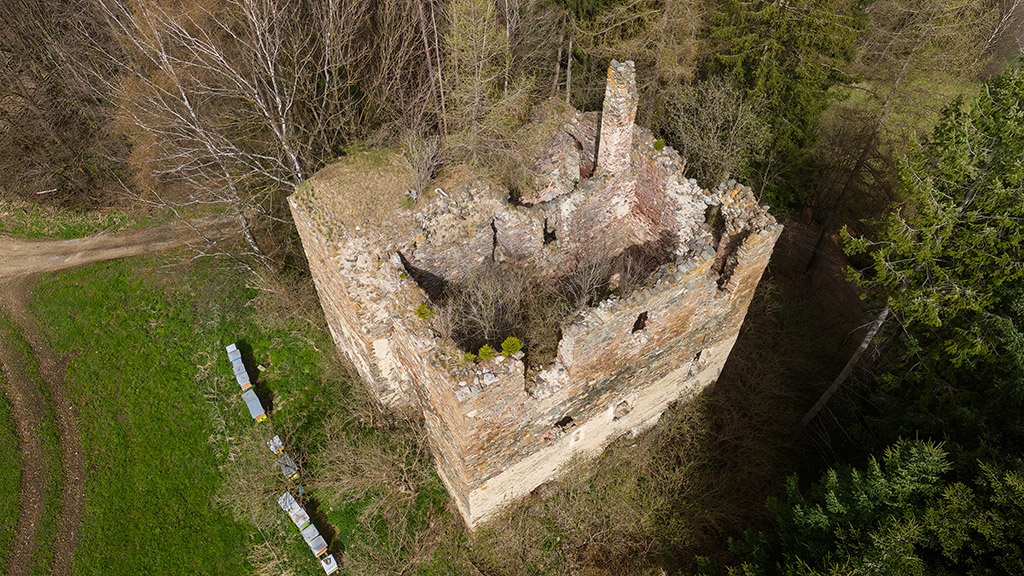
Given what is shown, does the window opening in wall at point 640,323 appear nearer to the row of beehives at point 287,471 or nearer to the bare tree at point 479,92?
the bare tree at point 479,92

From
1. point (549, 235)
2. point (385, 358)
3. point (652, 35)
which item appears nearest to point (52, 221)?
point (385, 358)

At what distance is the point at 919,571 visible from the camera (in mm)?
8727

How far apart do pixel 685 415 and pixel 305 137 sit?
48.1ft

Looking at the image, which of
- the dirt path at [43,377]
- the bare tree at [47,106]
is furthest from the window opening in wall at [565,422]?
the bare tree at [47,106]

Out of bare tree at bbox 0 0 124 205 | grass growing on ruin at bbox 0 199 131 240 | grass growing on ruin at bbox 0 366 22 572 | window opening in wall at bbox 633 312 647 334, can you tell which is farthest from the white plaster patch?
bare tree at bbox 0 0 124 205

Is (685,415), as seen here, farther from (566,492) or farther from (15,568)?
(15,568)

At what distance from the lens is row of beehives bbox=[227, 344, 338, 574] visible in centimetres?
1324

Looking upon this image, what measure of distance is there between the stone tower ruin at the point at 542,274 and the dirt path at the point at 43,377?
7.92 metres

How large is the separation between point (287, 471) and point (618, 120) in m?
12.4

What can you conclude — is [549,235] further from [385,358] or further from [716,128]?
[716,128]

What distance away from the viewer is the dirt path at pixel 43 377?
14.1 m

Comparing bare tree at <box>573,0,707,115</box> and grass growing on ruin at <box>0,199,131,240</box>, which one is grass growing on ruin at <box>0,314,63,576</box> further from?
bare tree at <box>573,0,707,115</box>

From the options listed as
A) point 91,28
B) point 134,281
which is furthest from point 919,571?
point 91,28

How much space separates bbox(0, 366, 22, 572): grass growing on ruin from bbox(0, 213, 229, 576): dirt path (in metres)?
0.13
